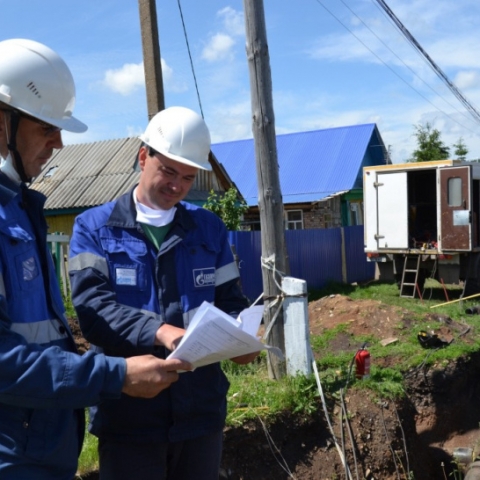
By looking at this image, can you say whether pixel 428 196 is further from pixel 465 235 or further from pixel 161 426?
pixel 161 426

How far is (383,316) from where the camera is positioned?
9.62 m

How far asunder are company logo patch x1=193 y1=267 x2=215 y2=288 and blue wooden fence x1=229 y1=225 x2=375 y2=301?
10.0 m

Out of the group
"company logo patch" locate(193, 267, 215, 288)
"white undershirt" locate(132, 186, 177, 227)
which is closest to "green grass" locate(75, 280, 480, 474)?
"company logo patch" locate(193, 267, 215, 288)

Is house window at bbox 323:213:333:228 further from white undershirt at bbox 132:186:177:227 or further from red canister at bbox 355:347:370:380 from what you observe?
white undershirt at bbox 132:186:177:227

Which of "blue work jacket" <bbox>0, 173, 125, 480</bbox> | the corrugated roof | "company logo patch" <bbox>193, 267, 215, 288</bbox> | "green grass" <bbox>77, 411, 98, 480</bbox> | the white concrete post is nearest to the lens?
"blue work jacket" <bbox>0, 173, 125, 480</bbox>

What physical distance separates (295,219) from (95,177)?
8.15 m

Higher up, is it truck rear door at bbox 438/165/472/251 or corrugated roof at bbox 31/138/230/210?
corrugated roof at bbox 31/138/230/210

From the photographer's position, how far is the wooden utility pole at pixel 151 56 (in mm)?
7652

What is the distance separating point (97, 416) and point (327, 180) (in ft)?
73.7

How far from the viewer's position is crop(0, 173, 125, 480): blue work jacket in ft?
6.01

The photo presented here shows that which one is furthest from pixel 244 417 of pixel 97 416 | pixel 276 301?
pixel 97 416

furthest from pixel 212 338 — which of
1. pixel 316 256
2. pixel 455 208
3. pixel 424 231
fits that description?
pixel 316 256

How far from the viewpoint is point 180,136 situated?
272 cm

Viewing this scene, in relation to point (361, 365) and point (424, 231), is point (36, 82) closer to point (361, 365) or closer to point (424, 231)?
point (361, 365)
